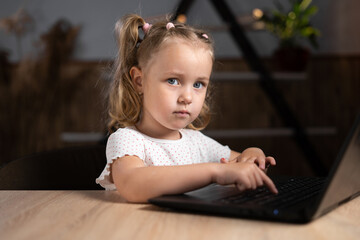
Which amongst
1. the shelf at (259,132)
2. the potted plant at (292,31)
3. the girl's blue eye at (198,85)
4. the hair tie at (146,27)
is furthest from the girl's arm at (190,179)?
the potted plant at (292,31)

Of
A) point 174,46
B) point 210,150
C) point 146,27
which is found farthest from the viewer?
point 210,150

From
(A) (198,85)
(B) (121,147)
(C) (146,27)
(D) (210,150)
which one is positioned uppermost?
(C) (146,27)

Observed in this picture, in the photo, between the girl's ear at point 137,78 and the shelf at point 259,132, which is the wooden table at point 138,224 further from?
the shelf at point 259,132

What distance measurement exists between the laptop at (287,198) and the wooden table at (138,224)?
0.01 metres

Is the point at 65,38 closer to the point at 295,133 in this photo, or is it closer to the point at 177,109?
the point at 295,133

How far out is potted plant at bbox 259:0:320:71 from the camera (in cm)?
327

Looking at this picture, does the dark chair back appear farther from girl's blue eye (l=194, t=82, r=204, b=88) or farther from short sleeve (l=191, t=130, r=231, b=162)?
girl's blue eye (l=194, t=82, r=204, b=88)

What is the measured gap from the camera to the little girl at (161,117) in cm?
71

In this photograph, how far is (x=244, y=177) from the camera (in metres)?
0.68

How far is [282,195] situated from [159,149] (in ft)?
1.46

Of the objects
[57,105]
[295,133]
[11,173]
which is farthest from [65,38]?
[11,173]

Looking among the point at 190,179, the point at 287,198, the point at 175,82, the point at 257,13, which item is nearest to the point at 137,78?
the point at 175,82

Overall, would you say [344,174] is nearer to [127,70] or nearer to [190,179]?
[190,179]

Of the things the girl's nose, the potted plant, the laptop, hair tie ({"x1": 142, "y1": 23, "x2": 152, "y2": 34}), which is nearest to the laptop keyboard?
the laptop
